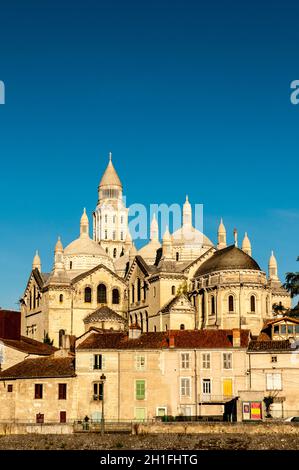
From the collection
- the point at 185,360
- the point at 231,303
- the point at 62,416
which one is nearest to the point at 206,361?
the point at 185,360

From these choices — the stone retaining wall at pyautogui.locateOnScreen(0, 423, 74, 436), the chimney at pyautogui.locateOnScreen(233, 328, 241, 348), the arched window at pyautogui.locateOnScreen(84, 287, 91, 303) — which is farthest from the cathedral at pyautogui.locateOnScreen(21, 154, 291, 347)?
the stone retaining wall at pyautogui.locateOnScreen(0, 423, 74, 436)

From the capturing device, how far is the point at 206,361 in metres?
68.0

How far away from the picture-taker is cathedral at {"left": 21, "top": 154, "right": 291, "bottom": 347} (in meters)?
96.3

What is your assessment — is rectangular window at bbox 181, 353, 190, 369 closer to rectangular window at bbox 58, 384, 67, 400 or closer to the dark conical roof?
rectangular window at bbox 58, 384, 67, 400

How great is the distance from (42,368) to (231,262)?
113ft

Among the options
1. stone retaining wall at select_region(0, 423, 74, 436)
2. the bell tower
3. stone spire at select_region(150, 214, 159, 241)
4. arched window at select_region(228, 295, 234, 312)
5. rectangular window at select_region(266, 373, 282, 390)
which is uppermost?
the bell tower

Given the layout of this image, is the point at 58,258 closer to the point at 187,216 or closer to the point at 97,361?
the point at 187,216

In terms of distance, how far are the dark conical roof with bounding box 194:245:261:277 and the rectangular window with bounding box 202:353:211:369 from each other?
96.2 ft

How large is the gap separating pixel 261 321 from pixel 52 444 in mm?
42689

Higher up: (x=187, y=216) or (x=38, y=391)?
(x=187, y=216)

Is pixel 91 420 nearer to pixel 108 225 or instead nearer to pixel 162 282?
pixel 162 282
